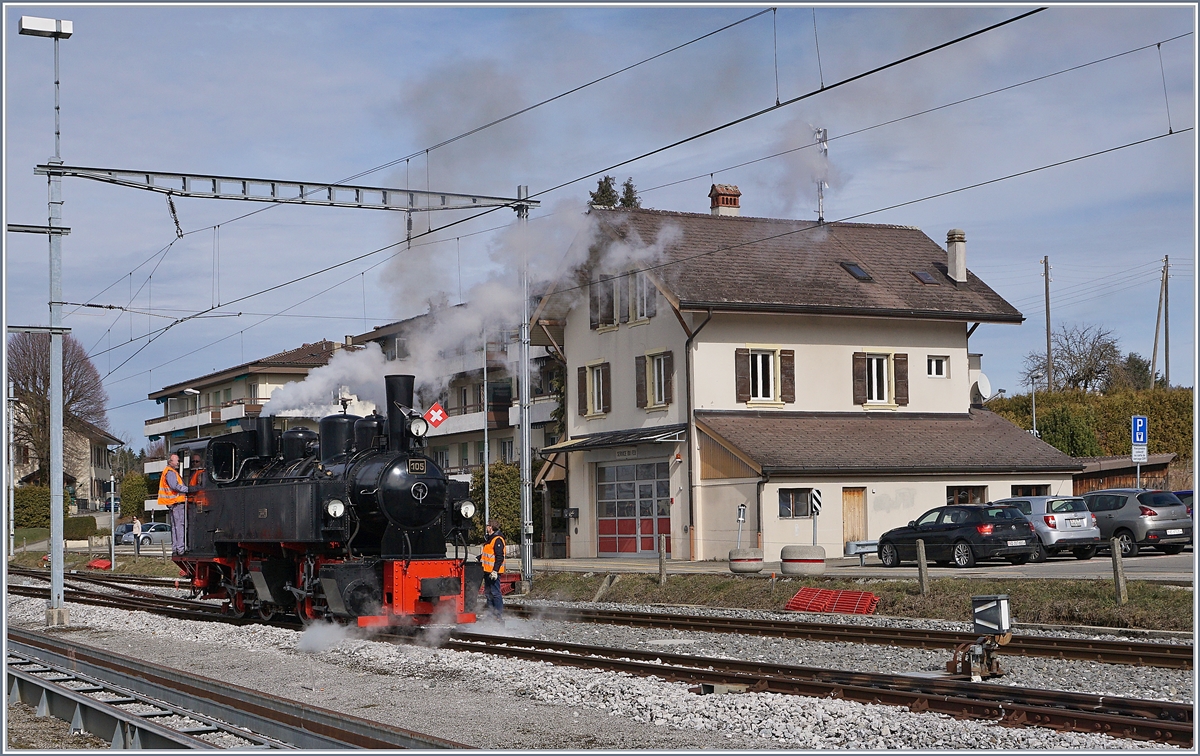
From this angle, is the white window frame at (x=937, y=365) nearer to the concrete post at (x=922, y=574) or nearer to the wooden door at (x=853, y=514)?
the wooden door at (x=853, y=514)

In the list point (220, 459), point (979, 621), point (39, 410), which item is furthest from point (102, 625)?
point (39, 410)

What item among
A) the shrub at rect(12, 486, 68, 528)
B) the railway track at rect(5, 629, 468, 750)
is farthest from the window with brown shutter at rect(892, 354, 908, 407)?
the shrub at rect(12, 486, 68, 528)

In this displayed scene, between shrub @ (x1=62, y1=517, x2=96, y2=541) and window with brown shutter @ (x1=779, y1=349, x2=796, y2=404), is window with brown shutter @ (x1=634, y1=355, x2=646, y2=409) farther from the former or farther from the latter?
shrub @ (x1=62, y1=517, x2=96, y2=541)

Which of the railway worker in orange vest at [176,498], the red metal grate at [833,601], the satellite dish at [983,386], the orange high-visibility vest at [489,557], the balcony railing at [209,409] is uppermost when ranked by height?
the balcony railing at [209,409]

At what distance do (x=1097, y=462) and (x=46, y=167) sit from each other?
1338 inches

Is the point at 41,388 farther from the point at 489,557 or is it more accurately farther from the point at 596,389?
the point at 489,557

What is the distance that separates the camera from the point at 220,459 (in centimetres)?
2141

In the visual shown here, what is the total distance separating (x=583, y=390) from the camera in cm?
4009

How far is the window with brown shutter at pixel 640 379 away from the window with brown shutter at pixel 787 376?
4.02 metres

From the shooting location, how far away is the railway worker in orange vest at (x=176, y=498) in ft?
76.9

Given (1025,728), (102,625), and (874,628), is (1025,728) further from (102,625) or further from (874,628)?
(102,625)

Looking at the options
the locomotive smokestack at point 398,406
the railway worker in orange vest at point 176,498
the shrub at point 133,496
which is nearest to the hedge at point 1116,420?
the railway worker in orange vest at point 176,498

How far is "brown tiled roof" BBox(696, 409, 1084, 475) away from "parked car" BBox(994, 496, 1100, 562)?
5997mm

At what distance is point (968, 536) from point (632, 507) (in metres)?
12.9
